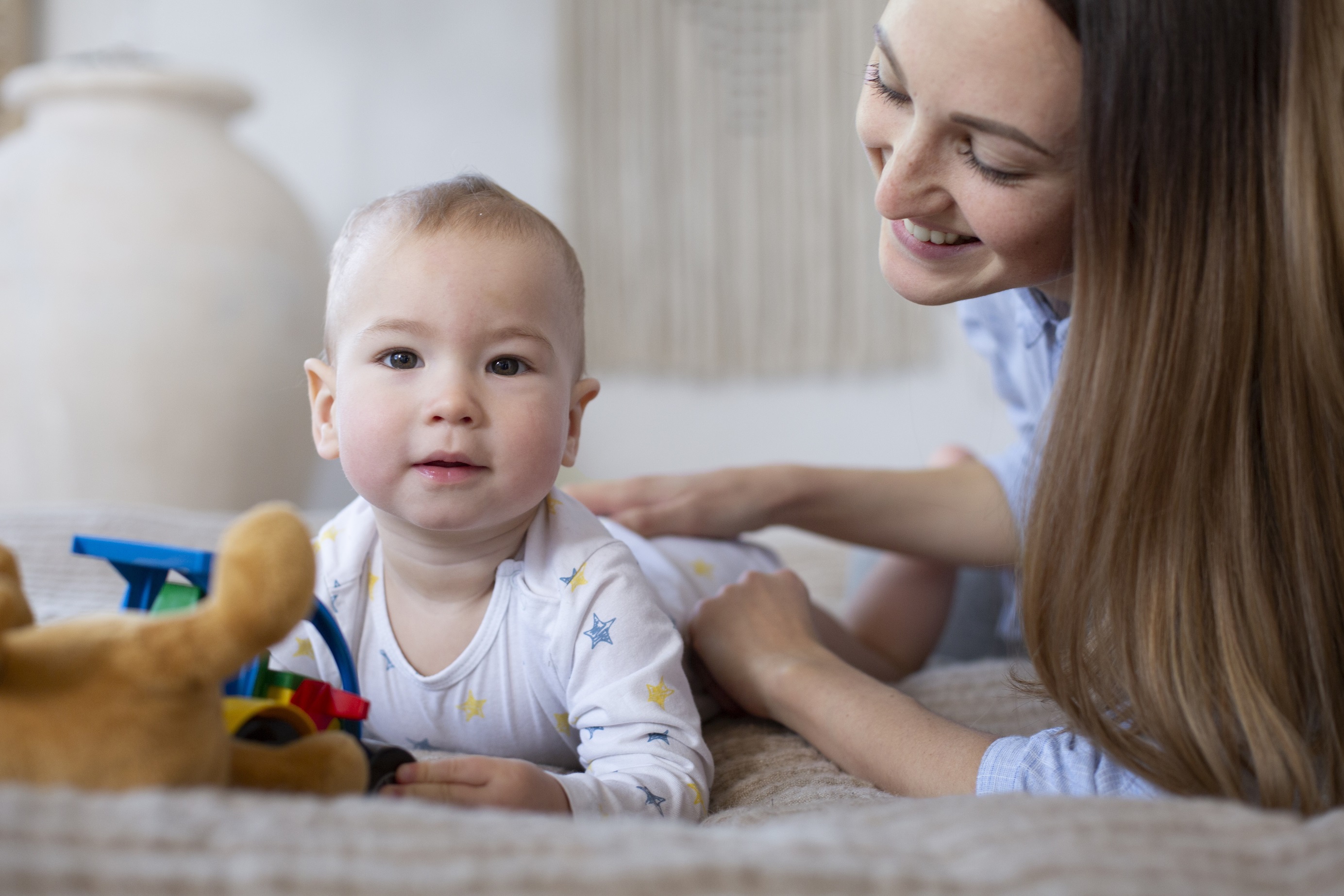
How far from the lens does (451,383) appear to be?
75 cm

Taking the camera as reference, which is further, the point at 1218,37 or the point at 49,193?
the point at 49,193

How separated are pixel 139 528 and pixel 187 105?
1370mm

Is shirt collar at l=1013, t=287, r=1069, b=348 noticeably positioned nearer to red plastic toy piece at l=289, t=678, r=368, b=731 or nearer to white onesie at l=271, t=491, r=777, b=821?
white onesie at l=271, t=491, r=777, b=821

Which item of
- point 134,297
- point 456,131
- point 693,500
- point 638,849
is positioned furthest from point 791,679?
point 456,131

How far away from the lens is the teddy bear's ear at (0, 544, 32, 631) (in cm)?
47

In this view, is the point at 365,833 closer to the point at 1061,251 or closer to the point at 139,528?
the point at 1061,251

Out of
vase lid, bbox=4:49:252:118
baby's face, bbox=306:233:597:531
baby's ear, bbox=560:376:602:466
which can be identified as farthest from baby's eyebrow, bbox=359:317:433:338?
vase lid, bbox=4:49:252:118

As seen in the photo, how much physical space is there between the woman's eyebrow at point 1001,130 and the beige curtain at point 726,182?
2145mm

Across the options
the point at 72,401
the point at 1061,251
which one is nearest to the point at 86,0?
the point at 72,401

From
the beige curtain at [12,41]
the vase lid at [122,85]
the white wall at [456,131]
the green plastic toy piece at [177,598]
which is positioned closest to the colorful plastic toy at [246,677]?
the green plastic toy piece at [177,598]

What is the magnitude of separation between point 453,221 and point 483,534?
0.24 meters

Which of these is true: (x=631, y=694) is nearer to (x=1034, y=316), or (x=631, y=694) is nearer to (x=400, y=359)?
(x=400, y=359)

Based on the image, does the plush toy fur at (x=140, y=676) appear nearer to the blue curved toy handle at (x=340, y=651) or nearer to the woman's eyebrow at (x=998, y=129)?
the blue curved toy handle at (x=340, y=651)

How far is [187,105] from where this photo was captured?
2.38 m
